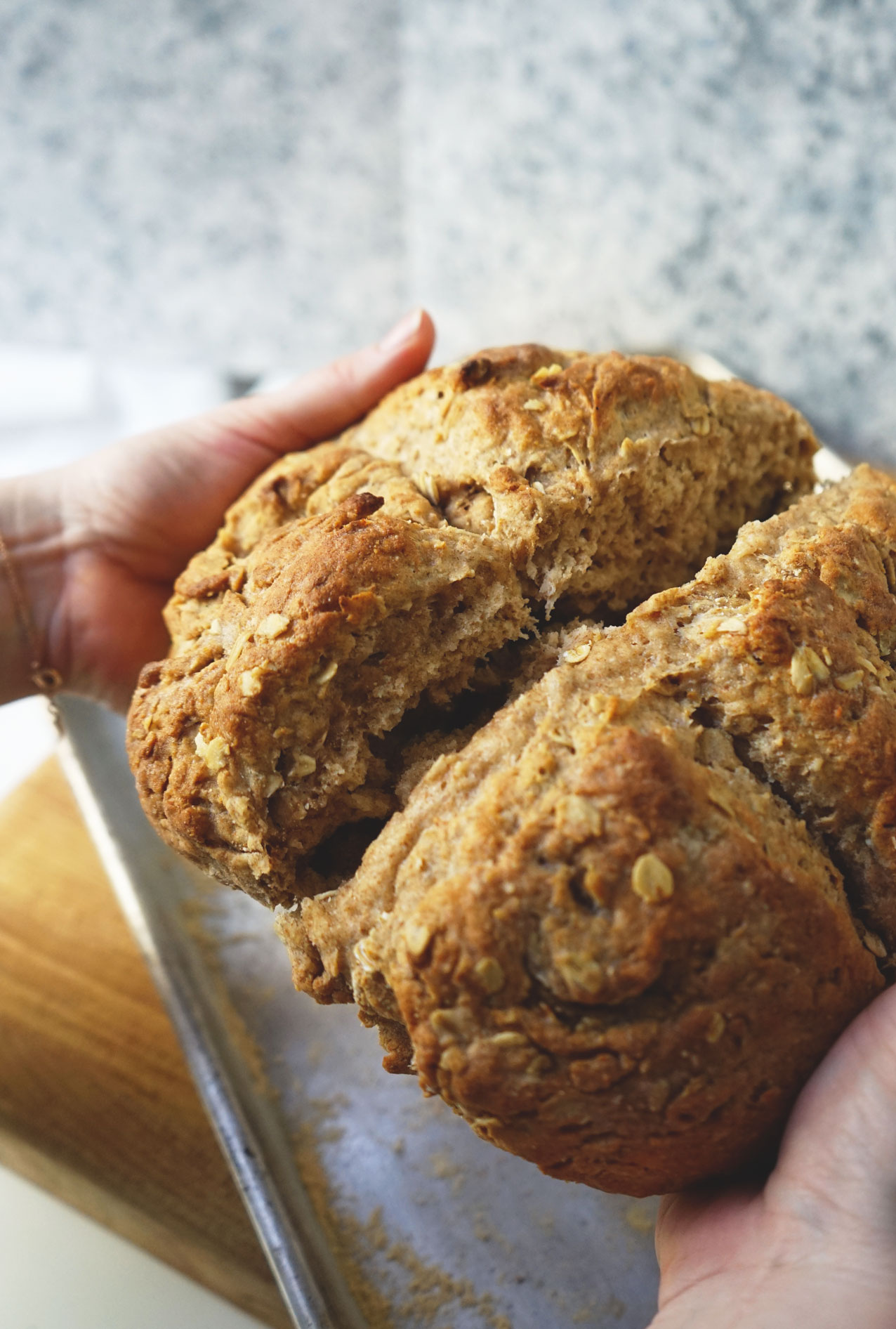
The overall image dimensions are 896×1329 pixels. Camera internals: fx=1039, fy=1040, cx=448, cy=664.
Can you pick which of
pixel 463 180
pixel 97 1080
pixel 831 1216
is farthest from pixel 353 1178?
pixel 463 180

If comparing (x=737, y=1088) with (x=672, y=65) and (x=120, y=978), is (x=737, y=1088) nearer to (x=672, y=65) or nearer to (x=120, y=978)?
(x=120, y=978)

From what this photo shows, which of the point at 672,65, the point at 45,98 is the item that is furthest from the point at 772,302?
the point at 45,98

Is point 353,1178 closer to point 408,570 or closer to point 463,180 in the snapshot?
point 408,570

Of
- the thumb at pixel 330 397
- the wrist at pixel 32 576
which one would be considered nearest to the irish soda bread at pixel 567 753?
the thumb at pixel 330 397

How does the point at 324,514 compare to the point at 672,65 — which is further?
the point at 672,65

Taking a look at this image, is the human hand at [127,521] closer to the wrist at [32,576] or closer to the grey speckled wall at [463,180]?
the wrist at [32,576]

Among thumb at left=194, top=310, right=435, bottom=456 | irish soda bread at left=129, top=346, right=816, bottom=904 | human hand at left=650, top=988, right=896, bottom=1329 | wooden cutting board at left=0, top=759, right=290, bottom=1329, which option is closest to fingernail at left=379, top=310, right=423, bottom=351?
thumb at left=194, top=310, right=435, bottom=456
